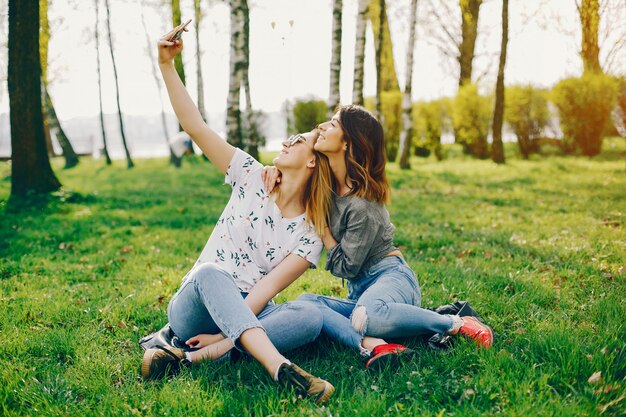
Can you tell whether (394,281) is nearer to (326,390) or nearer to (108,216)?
(326,390)

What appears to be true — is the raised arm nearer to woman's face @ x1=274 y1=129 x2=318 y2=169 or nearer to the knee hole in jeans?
woman's face @ x1=274 y1=129 x2=318 y2=169

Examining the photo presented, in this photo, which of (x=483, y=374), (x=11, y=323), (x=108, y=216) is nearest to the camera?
(x=483, y=374)

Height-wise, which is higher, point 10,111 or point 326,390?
point 10,111

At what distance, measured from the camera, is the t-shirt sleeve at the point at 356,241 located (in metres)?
3.52

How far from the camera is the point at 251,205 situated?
3.58m

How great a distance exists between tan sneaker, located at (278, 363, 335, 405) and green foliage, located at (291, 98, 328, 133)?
21.5 m

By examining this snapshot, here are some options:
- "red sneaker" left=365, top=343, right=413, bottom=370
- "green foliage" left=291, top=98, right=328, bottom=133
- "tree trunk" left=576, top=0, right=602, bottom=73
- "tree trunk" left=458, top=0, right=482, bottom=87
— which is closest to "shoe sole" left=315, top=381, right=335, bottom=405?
"red sneaker" left=365, top=343, right=413, bottom=370

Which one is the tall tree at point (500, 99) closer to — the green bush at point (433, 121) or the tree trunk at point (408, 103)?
the tree trunk at point (408, 103)

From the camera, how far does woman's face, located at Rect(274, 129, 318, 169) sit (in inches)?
138

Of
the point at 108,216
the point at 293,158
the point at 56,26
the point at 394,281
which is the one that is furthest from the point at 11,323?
the point at 56,26

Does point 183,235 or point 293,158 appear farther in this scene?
point 183,235

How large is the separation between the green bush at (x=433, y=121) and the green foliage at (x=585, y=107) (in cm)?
419

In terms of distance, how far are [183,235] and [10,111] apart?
16.3ft

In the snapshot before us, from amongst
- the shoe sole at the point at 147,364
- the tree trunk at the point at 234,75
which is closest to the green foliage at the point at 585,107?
the tree trunk at the point at 234,75
